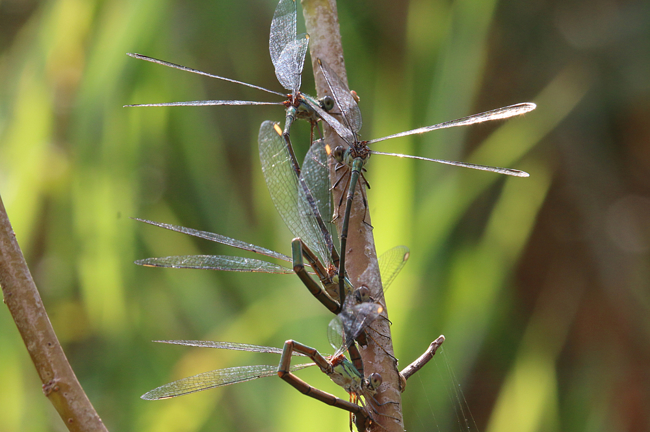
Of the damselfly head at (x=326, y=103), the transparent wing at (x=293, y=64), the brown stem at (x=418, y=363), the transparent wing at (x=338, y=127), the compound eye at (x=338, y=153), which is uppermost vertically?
the transparent wing at (x=293, y=64)

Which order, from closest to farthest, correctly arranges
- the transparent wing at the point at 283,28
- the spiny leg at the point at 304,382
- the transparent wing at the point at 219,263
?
the spiny leg at the point at 304,382
the transparent wing at the point at 219,263
the transparent wing at the point at 283,28

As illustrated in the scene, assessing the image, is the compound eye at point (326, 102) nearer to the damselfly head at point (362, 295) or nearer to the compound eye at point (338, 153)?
the compound eye at point (338, 153)

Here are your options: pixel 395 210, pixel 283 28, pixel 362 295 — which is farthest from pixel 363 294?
pixel 395 210

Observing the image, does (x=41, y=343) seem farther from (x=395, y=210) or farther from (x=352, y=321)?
(x=395, y=210)

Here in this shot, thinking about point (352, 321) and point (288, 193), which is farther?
point (288, 193)

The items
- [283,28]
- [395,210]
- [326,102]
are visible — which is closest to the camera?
[326,102]

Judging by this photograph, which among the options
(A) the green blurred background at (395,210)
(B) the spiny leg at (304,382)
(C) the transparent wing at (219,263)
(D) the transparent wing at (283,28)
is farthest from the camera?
(A) the green blurred background at (395,210)

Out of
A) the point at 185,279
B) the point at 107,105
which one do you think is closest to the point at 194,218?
the point at 185,279

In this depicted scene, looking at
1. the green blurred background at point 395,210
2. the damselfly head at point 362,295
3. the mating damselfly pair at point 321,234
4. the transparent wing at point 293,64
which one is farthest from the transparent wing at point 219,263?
the green blurred background at point 395,210
